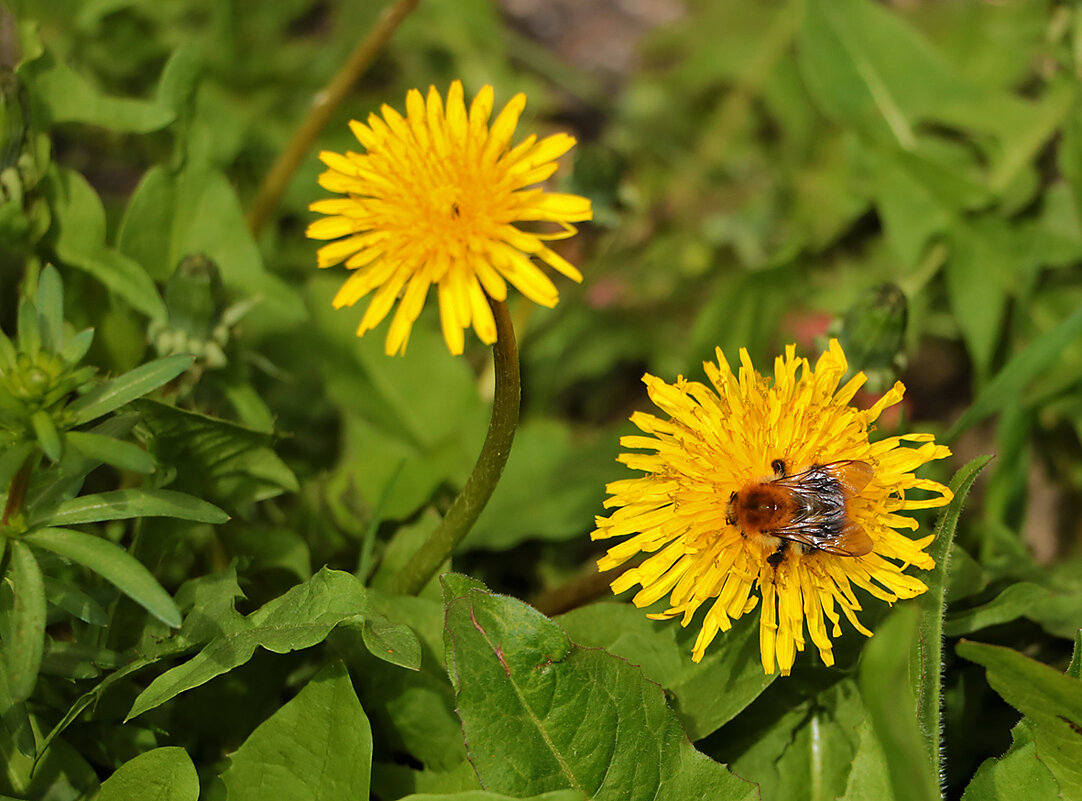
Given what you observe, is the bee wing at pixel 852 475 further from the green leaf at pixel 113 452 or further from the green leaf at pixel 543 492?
the green leaf at pixel 113 452

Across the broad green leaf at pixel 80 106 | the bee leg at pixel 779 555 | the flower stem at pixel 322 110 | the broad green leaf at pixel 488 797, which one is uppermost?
the flower stem at pixel 322 110

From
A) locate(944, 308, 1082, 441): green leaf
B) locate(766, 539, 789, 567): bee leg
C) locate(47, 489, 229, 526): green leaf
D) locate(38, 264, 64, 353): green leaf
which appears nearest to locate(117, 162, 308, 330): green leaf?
locate(38, 264, 64, 353): green leaf

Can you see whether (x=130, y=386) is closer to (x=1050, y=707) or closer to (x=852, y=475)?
(x=852, y=475)

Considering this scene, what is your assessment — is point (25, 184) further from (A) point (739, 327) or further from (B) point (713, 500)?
(A) point (739, 327)

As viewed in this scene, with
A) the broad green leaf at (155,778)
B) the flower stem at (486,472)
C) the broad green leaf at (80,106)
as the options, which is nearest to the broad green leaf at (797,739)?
the flower stem at (486,472)

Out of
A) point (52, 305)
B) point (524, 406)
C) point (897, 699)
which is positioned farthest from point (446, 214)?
point (524, 406)

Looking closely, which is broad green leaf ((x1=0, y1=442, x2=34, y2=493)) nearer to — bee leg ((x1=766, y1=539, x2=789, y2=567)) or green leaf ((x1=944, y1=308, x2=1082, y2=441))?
bee leg ((x1=766, y1=539, x2=789, y2=567))
